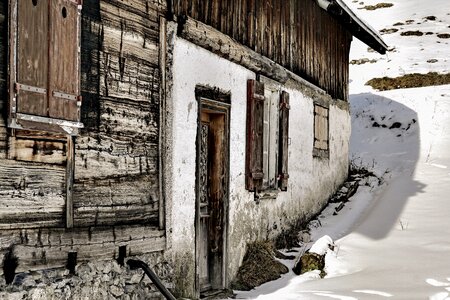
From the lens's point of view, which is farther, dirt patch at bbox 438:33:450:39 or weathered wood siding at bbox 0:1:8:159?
dirt patch at bbox 438:33:450:39

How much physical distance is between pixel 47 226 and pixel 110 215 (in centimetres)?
83

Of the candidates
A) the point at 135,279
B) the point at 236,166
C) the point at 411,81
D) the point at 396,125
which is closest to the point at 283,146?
the point at 236,166

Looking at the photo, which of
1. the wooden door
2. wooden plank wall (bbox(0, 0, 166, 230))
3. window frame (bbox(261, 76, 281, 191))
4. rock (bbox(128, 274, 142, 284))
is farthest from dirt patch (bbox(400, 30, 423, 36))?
rock (bbox(128, 274, 142, 284))

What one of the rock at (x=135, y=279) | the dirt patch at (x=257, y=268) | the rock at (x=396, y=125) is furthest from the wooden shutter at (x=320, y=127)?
the rock at (x=135, y=279)

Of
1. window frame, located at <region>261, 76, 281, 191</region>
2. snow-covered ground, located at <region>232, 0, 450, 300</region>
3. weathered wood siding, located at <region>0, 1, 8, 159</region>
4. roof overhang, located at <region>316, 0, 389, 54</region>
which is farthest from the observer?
roof overhang, located at <region>316, 0, 389, 54</region>

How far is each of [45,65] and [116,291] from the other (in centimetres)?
212

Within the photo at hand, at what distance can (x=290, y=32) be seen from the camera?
10750 mm

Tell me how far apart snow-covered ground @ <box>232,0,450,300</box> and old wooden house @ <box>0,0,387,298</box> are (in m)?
1.22

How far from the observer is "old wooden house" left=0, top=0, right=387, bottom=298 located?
419 centimetres

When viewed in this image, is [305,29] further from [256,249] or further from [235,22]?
[256,249]

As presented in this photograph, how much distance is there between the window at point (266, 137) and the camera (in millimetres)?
8445

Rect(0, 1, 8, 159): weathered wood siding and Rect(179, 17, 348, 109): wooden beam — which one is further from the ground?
Rect(179, 17, 348, 109): wooden beam

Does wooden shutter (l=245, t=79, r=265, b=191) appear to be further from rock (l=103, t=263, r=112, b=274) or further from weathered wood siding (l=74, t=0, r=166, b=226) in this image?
rock (l=103, t=263, r=112, b=274)

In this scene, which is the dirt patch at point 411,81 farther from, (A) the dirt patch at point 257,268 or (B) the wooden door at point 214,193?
(B) the wooden door at point 214,193
